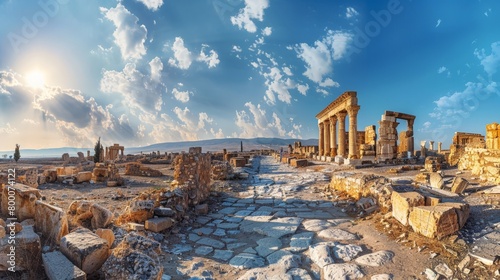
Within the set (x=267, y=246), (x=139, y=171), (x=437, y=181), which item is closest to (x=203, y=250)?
(x=267, y=246)

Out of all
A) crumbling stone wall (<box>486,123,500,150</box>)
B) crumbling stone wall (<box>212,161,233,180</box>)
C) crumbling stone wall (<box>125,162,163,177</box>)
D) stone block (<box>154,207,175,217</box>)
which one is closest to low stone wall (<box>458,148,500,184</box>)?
crumbling stone wall (<box>486,123,500,150</box>)

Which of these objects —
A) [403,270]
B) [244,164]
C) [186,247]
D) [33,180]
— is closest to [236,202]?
[186,247]

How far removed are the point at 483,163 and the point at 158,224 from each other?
10.4 metres

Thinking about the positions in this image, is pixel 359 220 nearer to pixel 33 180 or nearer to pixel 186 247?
pixel 186 247

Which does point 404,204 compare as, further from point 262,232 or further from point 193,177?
point 193,177

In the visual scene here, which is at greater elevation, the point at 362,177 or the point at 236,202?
the point at 362,177

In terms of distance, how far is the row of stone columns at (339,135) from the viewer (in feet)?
61.5

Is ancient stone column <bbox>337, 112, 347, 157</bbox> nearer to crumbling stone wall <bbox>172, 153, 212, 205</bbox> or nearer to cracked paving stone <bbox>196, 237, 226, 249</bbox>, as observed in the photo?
crumbling stone wall <bbox>172, 153, 212, 205</bbox>

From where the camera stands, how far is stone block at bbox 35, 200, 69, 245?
155 inches

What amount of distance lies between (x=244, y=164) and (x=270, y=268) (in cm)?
1632

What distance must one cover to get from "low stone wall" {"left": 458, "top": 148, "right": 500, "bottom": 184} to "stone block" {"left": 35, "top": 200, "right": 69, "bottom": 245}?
9.86 metres

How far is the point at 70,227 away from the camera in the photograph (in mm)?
4516

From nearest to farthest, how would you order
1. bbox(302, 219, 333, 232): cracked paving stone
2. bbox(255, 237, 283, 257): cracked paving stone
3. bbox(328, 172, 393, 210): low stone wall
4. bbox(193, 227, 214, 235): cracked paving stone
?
bbox(255, 237, 283, 257): cracked paving stone, bbox(302, 219, 333, 232): cracked paving stone, bbox(193, 227, 214, 235): cracked paving stone, bbox(328, 172, 393, 210): low stone wall

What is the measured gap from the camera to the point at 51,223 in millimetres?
4070
